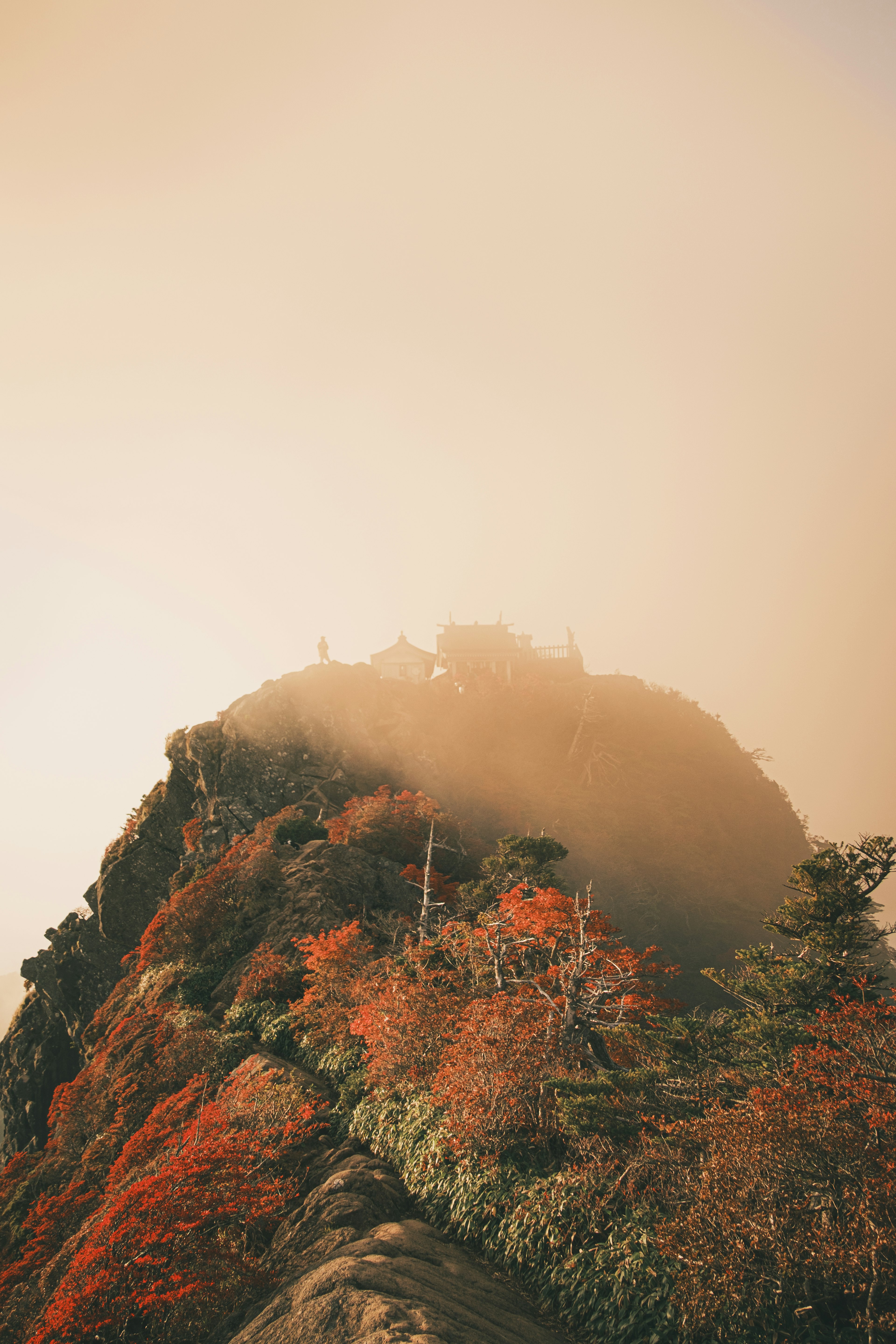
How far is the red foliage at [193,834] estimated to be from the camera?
38062mm

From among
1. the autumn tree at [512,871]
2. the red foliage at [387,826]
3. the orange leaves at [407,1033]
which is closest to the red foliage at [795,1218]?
the orange leaves at [407,1033]

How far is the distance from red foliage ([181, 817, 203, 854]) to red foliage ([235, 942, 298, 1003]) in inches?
761

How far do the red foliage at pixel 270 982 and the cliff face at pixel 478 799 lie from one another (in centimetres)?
1557

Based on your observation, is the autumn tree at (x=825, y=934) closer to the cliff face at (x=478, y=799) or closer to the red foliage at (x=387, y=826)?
the red foliage at (x=387, y=826)

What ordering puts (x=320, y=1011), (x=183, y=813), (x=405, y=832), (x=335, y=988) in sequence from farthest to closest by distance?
(x=183, y=813)
(x=405, y=832)
(x=335, y=988)
(x=320, y=1011)

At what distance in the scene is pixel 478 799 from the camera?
147ft

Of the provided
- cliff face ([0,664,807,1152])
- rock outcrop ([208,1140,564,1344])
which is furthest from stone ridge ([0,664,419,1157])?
rock outcrop ([208,1140,564,1344])

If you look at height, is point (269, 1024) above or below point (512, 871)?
below

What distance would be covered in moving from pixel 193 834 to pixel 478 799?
69.4 feet

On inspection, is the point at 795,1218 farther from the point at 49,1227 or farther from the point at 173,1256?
the point at 49,1227

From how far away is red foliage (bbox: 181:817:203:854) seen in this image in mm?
38062

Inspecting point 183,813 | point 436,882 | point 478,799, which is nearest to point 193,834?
point 183,813

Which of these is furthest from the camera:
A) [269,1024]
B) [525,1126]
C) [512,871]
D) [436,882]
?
[436,882]

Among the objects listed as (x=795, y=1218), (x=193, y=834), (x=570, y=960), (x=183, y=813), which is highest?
(x=183, y=813)
